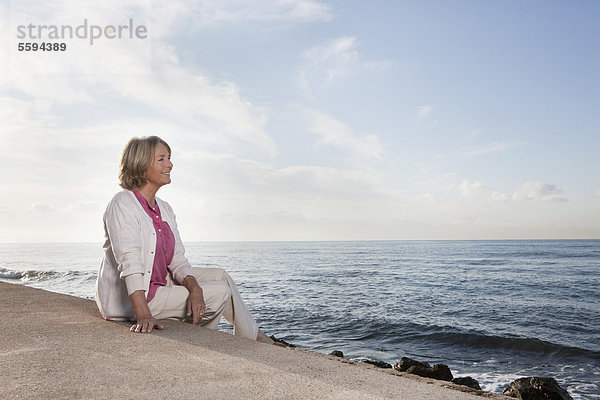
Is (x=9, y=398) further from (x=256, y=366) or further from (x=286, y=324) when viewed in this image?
(x=286, y=324)

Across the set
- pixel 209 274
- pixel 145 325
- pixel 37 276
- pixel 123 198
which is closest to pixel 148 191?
pixel 123 198

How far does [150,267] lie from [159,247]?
202mm

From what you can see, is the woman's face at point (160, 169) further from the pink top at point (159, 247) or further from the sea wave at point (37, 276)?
the sea wave at point (37, 276)

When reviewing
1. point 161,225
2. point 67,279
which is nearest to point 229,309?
point 161,225

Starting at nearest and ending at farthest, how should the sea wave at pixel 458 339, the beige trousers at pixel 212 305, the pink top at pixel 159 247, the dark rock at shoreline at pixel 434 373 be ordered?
the pink top at pixel 159 247, the beige trousers at pixel 212 305, the dark rock at shoreline at pixel 434 373, the sea wave at pixel 458 339

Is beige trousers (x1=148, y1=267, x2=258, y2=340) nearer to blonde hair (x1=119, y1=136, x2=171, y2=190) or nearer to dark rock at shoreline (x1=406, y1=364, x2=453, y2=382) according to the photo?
blonde hair (x1=119, y1=136, x2=171, y2=190)

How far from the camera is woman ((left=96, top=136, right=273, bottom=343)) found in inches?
137

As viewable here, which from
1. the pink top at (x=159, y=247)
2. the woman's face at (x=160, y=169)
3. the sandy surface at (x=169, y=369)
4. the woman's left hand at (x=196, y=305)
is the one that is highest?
the woman's face at (x=160, y=169)

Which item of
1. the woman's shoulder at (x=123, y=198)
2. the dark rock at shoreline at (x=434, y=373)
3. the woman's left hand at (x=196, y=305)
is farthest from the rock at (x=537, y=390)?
the woman's shoulder at (x=123, y=198)

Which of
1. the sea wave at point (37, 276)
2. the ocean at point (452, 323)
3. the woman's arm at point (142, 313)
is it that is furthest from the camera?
the sea wave at point (37, 276)

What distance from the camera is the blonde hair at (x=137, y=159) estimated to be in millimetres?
3646

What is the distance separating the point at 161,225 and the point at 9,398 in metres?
1.92

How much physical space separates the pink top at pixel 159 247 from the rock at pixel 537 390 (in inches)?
147

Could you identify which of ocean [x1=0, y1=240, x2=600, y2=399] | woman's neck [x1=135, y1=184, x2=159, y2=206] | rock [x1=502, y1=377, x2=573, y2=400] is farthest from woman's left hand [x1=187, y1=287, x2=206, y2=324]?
ocean [x1=0, y1=240, x2=600, y2=399]
